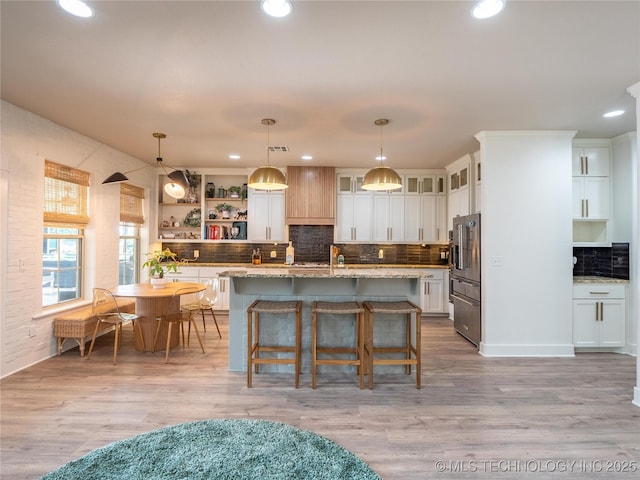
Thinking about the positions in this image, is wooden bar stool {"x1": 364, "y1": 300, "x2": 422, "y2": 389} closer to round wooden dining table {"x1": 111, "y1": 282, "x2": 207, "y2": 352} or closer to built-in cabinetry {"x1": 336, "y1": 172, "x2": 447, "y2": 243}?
round wooden dining table {"x1": 111, "y1": 282, "x2": 207, "y2": 352}

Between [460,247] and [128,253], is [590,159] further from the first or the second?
[128,253]

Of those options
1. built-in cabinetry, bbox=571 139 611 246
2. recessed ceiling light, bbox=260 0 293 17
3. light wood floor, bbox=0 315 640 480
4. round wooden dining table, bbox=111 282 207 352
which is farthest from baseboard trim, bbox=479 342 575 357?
recessed ceiling light, bbox=260 0 293 17

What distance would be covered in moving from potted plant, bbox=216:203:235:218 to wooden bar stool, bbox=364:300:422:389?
13.2 ft

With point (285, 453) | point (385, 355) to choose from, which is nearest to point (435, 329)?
point (385, 355)

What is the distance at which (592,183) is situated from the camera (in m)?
4.41

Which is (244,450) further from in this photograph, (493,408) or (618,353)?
(618,353)

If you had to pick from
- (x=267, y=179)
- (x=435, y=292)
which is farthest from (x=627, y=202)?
(x=267, y=179)

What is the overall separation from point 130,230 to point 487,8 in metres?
5.93

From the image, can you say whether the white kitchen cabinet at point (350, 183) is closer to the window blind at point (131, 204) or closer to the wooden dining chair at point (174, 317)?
the wooden dining chair at point (174, 317)

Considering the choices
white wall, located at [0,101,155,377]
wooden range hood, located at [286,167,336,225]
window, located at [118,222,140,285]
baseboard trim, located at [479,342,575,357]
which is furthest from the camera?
wooden range hood, located at [286,167,336,225]

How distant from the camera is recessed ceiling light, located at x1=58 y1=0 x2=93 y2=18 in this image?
191 centimetres

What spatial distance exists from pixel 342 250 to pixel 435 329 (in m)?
2.25

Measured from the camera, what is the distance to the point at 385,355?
361 cm

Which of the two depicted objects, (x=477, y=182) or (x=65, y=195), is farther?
(x=477, y=182)
